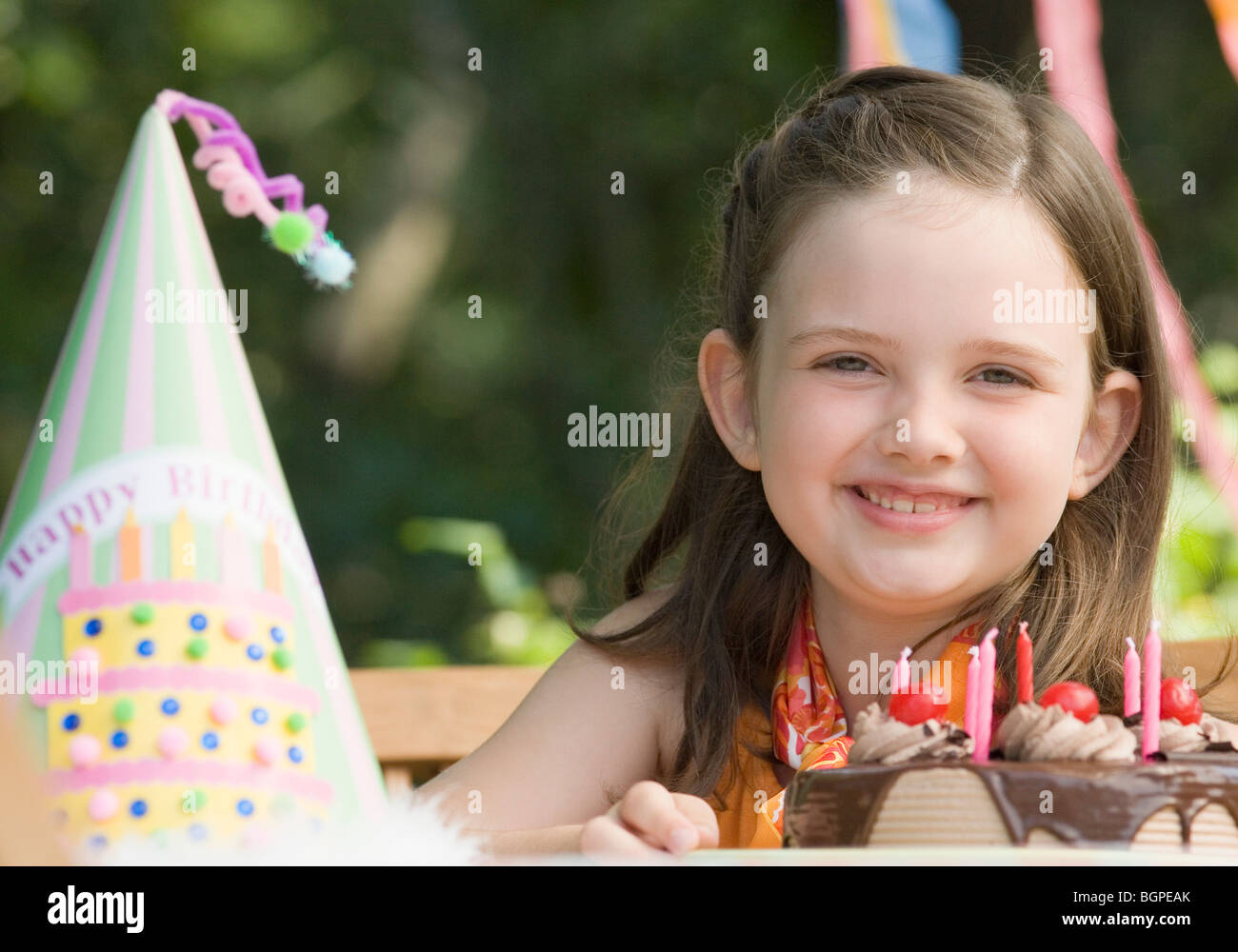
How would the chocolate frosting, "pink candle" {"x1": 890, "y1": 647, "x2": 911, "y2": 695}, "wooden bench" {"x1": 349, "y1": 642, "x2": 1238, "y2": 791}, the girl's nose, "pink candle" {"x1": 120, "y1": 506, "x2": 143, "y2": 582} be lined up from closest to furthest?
the chocolate frosting, "pink candle" {"x1": 120, "y1": 506, "x2": 143, "y2": 582}, "pink candle" {"x1": 890, "y1": 647, "x2": 911, "y2": 695}, the girl's nose, "wooden bench" {"x1": 349, "y1": 642, "x2": 1238, "y2": 791}

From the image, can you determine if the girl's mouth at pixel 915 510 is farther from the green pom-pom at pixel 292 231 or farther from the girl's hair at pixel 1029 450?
the green pom-pom at pixel 292 231

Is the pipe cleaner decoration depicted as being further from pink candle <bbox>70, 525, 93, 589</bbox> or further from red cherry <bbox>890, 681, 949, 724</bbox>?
red cherry <bbox>890, 681, 949, 724</bbox>

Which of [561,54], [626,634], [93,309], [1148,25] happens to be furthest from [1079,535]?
[561,54]

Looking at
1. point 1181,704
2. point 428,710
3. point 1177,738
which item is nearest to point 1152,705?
point 1177,738

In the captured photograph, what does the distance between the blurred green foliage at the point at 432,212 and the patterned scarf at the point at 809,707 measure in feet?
7.06

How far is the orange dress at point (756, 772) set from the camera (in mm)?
1561

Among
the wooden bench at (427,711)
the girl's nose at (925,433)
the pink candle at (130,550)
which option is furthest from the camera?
the wooden bench at (427,711)

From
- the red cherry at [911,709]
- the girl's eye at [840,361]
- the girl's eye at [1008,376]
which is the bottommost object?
the red cherry at [911,709]

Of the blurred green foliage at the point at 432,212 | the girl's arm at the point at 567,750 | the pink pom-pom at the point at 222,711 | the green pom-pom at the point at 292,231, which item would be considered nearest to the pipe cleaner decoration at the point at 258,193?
the green pom-pom at the point at 292,231

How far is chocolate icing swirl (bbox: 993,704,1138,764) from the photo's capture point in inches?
39.0

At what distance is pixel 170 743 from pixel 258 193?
48 centimetres

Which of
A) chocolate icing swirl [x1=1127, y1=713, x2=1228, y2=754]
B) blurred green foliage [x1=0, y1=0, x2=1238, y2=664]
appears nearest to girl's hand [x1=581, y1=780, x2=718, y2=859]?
chocolate icing swirl [x1=1127, y1=713, x2=1228, y2=754]

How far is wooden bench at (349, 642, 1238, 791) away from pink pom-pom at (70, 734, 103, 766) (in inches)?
36.7
